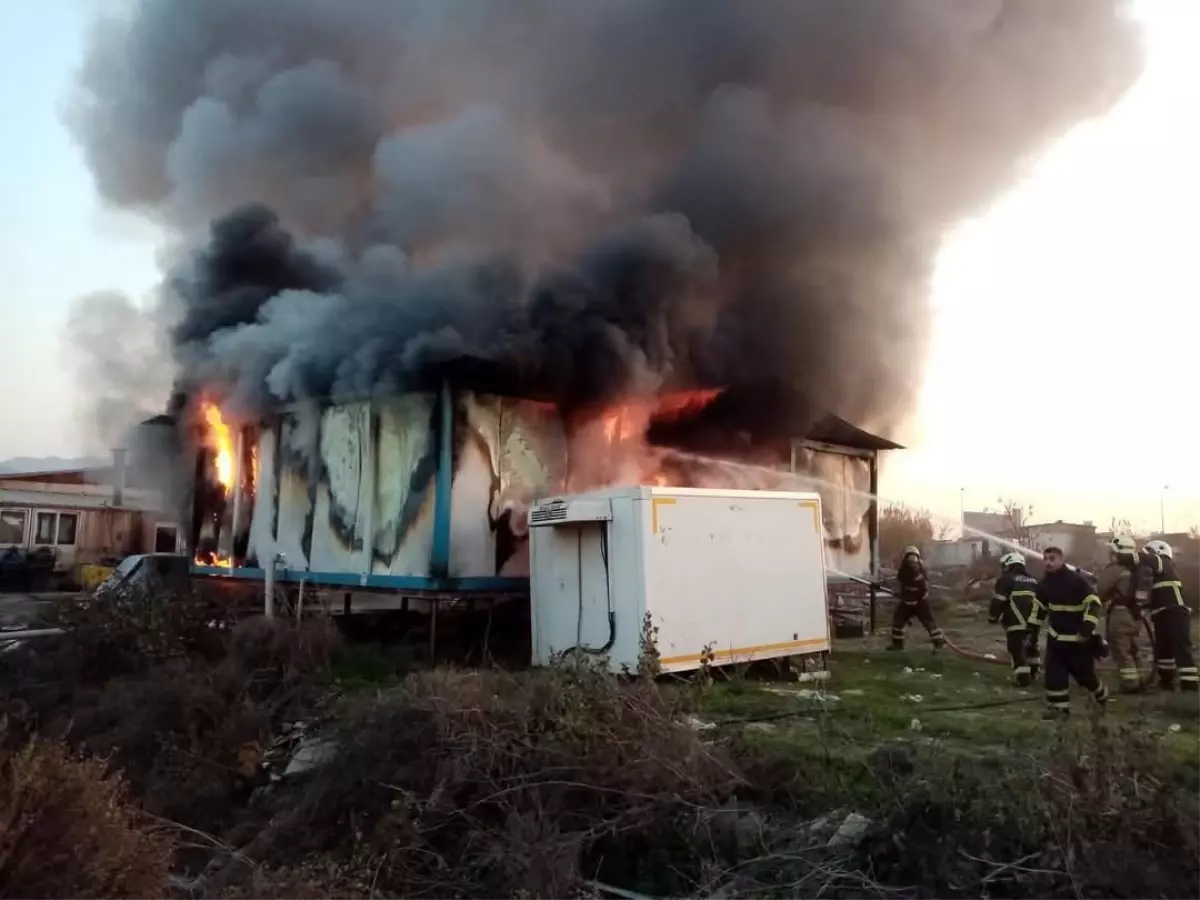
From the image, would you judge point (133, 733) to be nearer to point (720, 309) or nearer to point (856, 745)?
point (856, 745)

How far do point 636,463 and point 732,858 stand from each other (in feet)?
27.8

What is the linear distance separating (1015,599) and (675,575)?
4059 millimetres

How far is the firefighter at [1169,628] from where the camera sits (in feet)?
30.2

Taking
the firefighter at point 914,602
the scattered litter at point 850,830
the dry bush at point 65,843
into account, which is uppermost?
the firefighter at point 914,602

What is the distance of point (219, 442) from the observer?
14.1m

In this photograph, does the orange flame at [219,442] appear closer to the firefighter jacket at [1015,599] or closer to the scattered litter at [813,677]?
the scattered litter at [813,677]

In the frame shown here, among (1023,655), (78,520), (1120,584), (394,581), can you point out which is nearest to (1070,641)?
(1120,584)

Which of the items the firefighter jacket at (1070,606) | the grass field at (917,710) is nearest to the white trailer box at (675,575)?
the grass field at (917,710)

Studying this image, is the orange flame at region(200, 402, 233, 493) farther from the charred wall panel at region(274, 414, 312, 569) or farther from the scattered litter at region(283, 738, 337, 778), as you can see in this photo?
the scattered litter at region(283, 738, 337, 778)

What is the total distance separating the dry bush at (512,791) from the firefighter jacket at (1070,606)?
4.00m

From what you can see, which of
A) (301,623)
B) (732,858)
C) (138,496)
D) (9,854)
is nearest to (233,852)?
Result: (9,854)

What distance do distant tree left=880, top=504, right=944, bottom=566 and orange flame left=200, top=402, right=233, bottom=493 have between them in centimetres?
3053

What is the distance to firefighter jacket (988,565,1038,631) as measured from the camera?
10.3 m

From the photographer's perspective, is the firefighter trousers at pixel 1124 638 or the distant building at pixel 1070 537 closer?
the firefighter trousers at pixel 1124 638
